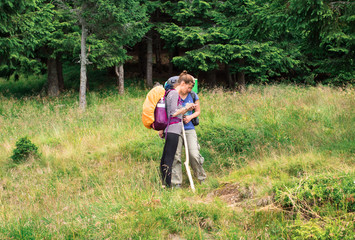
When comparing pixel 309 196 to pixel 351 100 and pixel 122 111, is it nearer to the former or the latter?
Answer: pixel 351 100

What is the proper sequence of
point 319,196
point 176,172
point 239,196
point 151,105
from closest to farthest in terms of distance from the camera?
point 319,196, point 239,196, point 151,105, point 176,172

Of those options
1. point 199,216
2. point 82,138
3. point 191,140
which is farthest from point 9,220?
point 82,138

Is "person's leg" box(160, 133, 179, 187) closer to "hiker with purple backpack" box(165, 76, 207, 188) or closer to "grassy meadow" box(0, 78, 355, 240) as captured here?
"hiker with purple backpack" box(165, 76, 207, 188)

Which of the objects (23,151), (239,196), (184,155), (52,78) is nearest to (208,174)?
(184,155)

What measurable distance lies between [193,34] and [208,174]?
10875 millimetres

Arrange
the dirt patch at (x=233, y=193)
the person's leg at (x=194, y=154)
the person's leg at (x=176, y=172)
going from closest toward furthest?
the dirt patch at (x=233, y=193) → the person's leg at (x=176, y=172) → the person's leg at (x=194, y=154)

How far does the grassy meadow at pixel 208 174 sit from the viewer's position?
349 centimetres

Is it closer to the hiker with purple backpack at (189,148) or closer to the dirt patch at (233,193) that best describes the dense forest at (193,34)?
the hiker with purple backpack at (189,148)

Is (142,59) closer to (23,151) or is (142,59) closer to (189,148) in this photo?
(23,151)

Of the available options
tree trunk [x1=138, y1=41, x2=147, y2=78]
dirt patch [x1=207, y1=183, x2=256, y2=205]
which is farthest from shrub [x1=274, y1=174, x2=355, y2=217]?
tree trunk [x1=138, y1=41, x2=147, y2=78]

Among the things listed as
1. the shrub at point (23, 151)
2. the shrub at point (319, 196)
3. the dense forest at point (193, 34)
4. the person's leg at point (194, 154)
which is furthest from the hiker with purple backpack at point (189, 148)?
the shrub at point (23, 151)

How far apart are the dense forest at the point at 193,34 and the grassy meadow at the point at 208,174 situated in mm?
2126

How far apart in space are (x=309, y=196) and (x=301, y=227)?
526 mm

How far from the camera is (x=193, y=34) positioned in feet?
50.6
